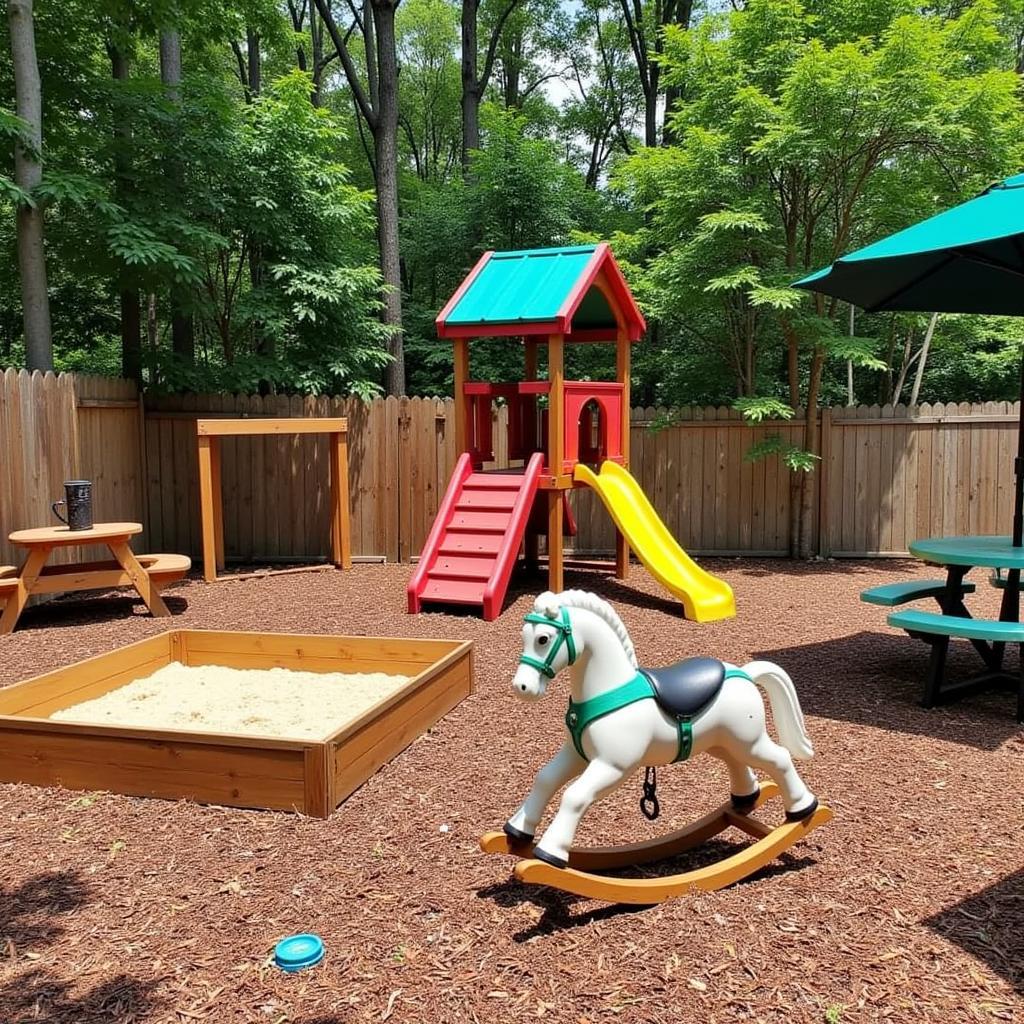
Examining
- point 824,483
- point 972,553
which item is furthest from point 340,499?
point 972,553

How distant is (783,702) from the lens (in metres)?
3.17

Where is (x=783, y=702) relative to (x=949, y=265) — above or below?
below

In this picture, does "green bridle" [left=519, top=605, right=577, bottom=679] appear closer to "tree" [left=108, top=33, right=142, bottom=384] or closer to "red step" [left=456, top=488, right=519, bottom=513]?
"red step" [left=456, top=488, right=519, bottom=513]

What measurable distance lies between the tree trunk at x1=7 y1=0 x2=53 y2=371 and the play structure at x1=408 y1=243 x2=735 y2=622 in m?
4.15

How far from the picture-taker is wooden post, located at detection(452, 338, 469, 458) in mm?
8953

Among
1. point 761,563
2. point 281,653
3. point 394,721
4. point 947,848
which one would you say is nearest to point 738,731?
point 947,848

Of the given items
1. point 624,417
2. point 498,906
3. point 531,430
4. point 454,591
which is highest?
point 624,417

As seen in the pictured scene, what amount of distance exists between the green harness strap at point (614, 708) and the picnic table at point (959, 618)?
2610 mm

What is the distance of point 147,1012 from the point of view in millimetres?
2484

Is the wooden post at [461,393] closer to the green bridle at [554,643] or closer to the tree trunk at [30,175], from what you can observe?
the tree trunk at [30,175]

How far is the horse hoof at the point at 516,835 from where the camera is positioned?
9.73ft

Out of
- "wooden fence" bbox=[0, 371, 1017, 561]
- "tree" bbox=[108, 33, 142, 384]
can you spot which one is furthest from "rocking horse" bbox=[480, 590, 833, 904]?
"tree" bbox=[108, 33, 142, 384]

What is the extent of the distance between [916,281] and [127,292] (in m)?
9.34

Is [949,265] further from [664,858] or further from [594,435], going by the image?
[594,435]
